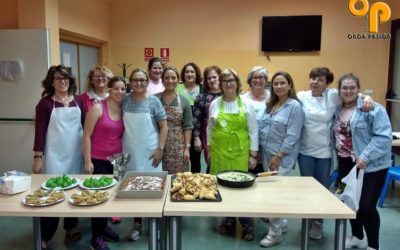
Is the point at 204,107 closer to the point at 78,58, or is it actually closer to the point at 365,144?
the point at 365,144

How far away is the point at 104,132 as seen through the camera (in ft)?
7.43

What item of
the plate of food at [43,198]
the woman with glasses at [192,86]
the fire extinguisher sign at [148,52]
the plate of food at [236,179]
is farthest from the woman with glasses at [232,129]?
the fire extinguisher sign at [148,52]

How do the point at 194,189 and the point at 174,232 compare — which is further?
the point at 194,189

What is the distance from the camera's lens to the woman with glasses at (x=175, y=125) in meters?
2.59

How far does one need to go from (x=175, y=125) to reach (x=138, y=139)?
1.26 ft

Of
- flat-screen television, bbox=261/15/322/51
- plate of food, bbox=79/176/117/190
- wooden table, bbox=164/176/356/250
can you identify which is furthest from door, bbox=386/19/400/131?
plate of food, bbox=79/176/117/190

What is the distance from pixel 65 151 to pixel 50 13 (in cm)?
191

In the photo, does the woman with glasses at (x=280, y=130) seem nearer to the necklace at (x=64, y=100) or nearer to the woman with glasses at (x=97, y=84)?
the woman with glasses at (x=97, y=84)

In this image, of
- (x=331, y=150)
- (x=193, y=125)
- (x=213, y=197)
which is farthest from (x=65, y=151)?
(x=331, y=150)

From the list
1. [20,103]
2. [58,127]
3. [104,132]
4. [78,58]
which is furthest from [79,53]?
[104,132]

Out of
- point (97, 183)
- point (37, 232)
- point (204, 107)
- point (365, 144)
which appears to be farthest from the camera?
point (204, 107)

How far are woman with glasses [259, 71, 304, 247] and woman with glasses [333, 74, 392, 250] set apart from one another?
0.29 m

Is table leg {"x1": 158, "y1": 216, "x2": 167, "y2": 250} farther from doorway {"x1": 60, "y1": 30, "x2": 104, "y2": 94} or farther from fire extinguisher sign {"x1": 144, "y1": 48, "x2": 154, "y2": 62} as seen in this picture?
fire extinguisher sign {"x1": 144, "y1": 48, "x2": 154, "y2": 62}

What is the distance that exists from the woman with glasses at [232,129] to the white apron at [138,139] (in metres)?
0.48
